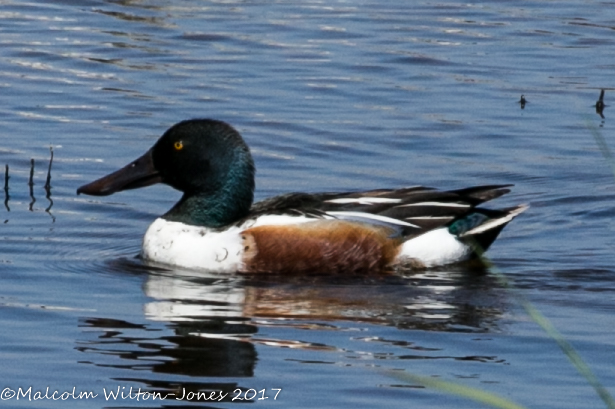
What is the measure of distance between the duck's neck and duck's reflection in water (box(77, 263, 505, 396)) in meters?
0.42

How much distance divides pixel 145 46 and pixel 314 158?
4.01 meters

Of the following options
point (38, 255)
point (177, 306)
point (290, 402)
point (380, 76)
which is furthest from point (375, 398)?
point (380, 76)

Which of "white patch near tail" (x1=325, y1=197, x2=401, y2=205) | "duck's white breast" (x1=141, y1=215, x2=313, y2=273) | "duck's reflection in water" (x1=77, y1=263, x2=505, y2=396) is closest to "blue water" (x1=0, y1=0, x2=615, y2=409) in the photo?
"duck's reflection in water" (x1=77, y1=263, x2=505, y2=396)

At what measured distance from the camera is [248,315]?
7.56m

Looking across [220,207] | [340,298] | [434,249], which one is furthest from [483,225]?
[220,207]

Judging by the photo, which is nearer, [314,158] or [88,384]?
[88,384]

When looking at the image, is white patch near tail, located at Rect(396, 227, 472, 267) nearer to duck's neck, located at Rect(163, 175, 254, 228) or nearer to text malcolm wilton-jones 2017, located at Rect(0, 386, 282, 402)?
duck's neck, located at Rect(163, 175, 254, 228)

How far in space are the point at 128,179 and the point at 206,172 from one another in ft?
1.54

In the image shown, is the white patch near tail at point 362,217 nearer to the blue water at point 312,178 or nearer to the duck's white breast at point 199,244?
the duck's white breast at point 199,244

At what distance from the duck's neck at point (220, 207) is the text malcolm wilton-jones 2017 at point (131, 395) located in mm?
2822

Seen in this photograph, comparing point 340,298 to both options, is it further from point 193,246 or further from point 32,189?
point 32,189

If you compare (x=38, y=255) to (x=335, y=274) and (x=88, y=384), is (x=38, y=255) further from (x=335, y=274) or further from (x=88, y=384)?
(x=88, y=384)

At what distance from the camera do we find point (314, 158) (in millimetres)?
11250

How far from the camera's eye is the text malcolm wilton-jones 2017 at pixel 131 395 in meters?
6.11
